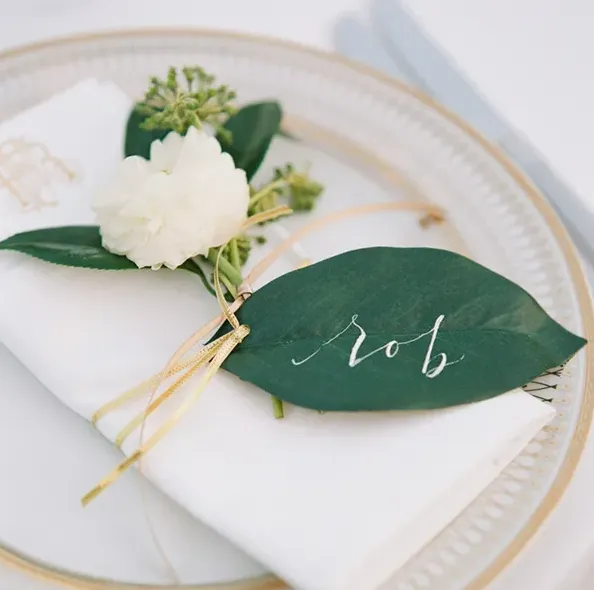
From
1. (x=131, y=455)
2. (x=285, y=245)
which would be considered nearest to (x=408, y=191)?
(x=285, y=245)

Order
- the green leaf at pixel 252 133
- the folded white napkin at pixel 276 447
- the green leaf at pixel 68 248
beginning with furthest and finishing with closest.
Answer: the green leaf at pixel 252 133
the green leaf at pixel 68 248
the folded white napkin at pixel 276 447

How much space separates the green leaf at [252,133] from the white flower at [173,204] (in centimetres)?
11

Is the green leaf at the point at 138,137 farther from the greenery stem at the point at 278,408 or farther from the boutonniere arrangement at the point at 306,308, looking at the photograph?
the greenery stem at the point at 278,408

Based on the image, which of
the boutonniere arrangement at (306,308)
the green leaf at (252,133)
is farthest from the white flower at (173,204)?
the green leaf at (252,133)

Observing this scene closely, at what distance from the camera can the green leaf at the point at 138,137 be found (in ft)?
2.10

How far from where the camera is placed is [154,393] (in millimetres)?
501

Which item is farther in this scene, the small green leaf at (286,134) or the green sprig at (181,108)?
the small green leaf at (286,134)

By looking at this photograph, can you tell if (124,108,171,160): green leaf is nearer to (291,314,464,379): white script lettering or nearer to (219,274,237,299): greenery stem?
(219,274,237,299): greenery stem

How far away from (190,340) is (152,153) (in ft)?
0.51

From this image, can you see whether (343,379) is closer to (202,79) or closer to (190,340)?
(190,340)

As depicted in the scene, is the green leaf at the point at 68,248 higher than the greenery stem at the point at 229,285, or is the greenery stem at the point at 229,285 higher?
the greenery stem at the point at 229,285

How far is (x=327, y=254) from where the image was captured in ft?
2.16

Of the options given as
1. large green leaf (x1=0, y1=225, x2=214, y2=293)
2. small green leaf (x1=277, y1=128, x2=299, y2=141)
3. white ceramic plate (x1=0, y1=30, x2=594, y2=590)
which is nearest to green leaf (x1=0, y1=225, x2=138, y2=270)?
large green leaf (x1=0, y1=225, x2=214, y2=293)

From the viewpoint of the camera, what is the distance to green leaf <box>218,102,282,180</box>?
660mm
